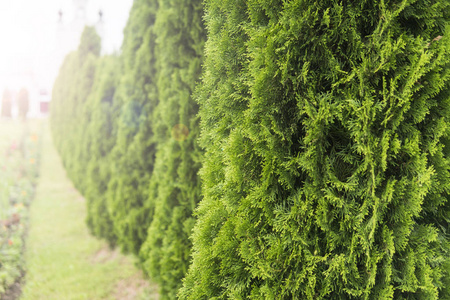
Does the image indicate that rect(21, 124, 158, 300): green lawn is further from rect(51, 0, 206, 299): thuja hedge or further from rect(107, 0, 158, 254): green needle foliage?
rect(107, 0, 158, 254): green needle foliage

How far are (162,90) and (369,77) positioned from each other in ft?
12.3

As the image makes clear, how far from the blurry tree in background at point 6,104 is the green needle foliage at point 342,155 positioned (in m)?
34.1

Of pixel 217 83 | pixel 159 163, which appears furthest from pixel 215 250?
pixel 159 163

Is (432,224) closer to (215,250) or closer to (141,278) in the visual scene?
(215,250)

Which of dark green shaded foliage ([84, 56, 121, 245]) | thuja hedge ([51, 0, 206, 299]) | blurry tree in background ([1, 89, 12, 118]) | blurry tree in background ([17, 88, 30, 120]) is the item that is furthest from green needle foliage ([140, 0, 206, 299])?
blurry tree in background ([1, 89, 12, 118])

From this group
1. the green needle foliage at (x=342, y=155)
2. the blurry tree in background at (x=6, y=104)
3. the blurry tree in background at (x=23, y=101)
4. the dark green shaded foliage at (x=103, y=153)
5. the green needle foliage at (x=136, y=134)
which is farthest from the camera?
the blurry tree in background at (x=6, y=104)

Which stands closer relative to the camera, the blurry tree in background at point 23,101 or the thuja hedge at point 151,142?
the thuja hedge at point 151,142

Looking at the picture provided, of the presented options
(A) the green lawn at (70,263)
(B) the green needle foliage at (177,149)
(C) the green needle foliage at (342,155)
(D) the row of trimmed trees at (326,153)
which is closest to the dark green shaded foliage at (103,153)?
(A) the green lawn at (70,263)

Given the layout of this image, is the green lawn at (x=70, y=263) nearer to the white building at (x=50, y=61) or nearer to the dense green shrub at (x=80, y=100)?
the dense green shrub at (x=80, y=100)

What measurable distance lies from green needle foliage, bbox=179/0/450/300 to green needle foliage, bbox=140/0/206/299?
6.29 feet

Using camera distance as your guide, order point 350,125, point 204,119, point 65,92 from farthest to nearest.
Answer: point 65,92, point 204,119, point 350,125

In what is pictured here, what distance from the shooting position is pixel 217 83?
292 cm

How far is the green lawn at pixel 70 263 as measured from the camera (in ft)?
18.8

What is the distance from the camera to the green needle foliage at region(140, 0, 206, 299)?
4.38 metres
